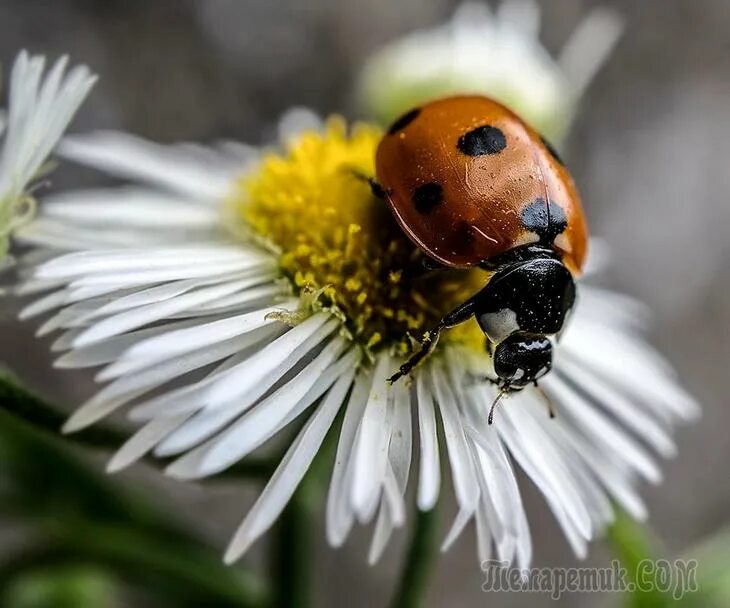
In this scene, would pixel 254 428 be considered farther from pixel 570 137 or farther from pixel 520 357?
pixel 570 137

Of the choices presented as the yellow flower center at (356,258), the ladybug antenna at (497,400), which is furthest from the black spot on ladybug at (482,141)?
the ladybug antenna at (497,400)

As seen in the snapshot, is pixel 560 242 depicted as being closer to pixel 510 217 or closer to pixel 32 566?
pixel 510 217

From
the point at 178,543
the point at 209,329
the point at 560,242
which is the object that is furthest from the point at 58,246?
the point at 560,242

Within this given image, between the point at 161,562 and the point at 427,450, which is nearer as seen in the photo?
the point at 427,450

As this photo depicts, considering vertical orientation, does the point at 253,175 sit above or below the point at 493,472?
above

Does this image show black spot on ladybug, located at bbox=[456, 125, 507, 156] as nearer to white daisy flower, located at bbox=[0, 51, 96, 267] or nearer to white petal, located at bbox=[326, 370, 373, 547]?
white petal, located at bbox=[326, 370, 373, 547]

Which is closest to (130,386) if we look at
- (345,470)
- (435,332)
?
(345,470)

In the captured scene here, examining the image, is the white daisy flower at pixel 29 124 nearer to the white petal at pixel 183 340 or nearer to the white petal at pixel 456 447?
→ the white petal at pixel 183 340
